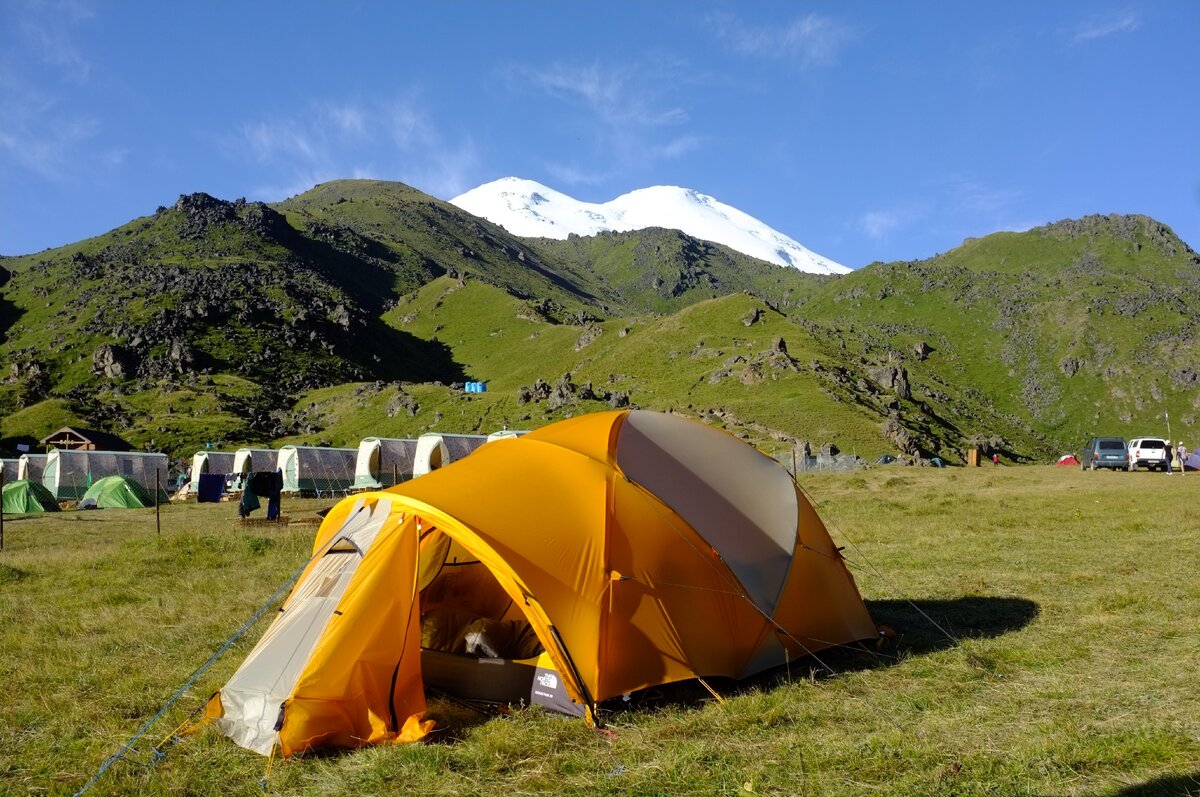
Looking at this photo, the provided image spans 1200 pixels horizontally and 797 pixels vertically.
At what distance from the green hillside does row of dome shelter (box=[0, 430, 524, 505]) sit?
23.6m

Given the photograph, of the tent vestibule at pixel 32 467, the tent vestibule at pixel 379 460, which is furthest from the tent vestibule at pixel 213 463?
the tent vestibule at pixel 379 460

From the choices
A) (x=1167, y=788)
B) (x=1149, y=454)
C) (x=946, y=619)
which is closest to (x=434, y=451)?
(x=1149, y=454)

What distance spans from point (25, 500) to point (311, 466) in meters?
13.8

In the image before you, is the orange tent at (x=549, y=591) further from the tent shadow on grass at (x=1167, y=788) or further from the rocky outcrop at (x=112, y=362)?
the rocky outcrop at (x=112, y=362)

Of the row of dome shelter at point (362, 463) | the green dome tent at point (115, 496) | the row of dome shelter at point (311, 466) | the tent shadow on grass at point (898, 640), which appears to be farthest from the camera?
the row of dome shelter at point (311, 466)

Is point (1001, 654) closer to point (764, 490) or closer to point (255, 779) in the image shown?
point (764, 490)

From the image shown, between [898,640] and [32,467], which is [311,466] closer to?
[32,467]

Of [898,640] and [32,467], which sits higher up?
[32,467]

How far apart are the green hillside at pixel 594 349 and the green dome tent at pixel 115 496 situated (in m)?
36.6

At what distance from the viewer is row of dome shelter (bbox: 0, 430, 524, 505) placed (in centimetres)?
4644

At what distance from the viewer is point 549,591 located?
7.66m

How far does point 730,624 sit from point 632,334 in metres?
101

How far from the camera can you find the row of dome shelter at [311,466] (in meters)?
46.4

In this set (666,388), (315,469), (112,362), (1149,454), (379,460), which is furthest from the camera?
(112,362)
